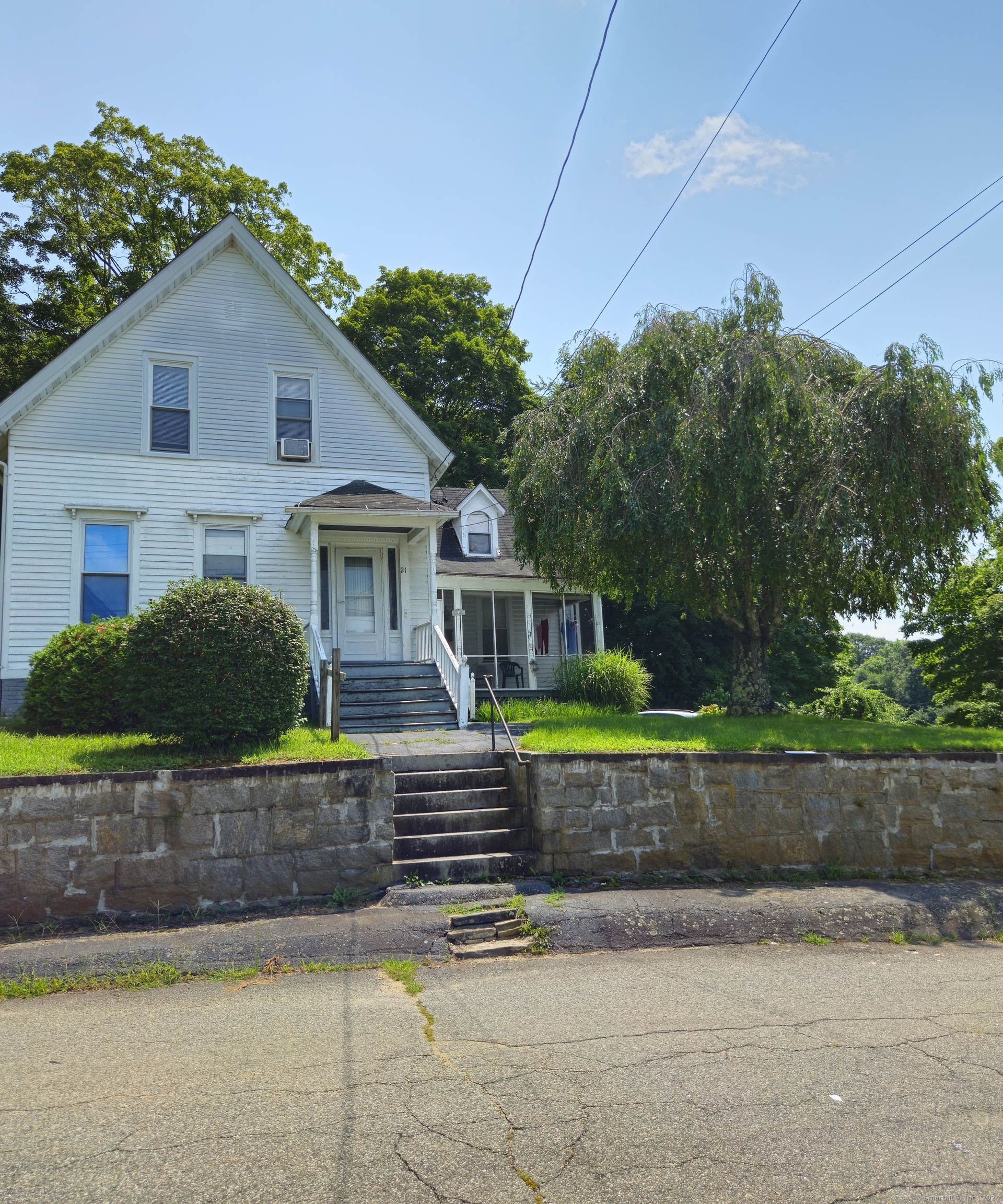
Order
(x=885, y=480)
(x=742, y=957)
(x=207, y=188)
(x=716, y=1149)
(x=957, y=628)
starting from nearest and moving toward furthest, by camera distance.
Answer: (x=716, y=1149)
(x=742, y=957)
(x=885, y=480)
(x=957, y=628)
(x=207, y=188)

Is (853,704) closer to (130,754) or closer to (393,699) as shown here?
(393,699)

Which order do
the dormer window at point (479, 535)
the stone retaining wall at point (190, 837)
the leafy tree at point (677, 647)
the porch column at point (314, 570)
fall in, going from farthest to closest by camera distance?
1. the leafy tree at point (677, 647)
2. the dormer window at point (479, 535)
3. the porch column at point (314, 570)
4. the stone retaining wall at point (190, 837)

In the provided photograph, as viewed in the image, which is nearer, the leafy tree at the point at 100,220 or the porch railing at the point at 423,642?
the porch railing at the point at 423,642

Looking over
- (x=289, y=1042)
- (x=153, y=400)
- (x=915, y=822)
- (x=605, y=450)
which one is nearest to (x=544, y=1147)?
(x=289, y=1042)

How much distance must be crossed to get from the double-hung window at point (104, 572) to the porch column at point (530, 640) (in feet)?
28.0

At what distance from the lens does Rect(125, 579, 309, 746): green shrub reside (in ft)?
28.1

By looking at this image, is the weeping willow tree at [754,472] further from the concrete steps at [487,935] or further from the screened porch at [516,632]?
the screened porch at [516,632]

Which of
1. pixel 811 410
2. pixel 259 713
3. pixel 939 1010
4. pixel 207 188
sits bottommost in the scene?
pixel 939 1010

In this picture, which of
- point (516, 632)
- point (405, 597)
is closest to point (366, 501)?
point (405, 597)

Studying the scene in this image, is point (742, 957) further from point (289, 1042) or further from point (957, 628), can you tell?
point (957, 628)

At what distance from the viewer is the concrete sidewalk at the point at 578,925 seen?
624 cm

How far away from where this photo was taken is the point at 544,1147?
3.59 meters

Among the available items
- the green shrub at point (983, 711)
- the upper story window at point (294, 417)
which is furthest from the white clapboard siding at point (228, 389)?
the green shrub at point (983, 711)

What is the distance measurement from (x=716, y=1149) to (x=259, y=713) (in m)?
6.39
